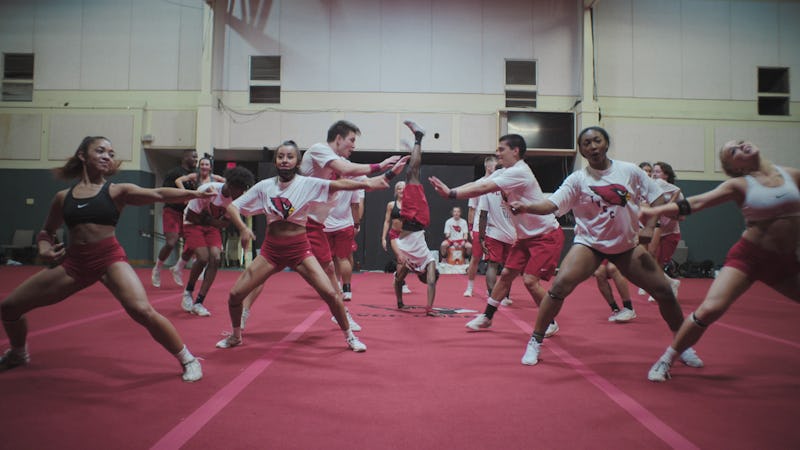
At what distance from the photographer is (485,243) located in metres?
7.50

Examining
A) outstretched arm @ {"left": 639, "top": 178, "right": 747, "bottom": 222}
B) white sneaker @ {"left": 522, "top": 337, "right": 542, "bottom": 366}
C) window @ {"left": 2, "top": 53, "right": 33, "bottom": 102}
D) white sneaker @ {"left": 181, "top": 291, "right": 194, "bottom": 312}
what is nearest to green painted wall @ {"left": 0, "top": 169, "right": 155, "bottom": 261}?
window @ {"left": 2, "top": 53, "right": 33, "bottom": 102}

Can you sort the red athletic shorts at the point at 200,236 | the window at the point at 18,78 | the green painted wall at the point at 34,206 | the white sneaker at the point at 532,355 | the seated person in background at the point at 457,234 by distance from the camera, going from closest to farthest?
1. the white sneaker at the point at 532,355
2. the red athletic shorts at the point at 200,236
3. the seated person in background at the point at 457,234
4. the green painted wall at the point at 34,206
5. the window at the point at 18,78

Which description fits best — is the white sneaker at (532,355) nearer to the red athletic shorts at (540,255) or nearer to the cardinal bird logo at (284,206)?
the red athletic shorts at (540,255)

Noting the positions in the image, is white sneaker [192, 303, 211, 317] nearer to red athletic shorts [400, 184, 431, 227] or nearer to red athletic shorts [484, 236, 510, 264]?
red athletic shorts [400, 184, 431, 227]

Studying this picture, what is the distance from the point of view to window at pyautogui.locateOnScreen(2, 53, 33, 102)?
1605cm

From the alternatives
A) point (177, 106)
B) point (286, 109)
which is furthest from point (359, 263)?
point (177, 106)

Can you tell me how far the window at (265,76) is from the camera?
619 inches

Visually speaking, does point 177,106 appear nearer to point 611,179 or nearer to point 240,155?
point 240,155

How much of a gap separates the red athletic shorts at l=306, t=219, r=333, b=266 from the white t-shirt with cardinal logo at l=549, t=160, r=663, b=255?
2.69 metres

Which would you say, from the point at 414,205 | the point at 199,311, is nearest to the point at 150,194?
the point at 199,311

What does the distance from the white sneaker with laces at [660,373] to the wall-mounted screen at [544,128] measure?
1216 centimetres

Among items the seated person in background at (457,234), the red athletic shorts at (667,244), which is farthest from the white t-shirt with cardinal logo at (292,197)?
the seated person in background at (457,234)

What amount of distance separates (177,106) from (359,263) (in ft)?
25.7

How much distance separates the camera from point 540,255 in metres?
5.18
